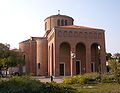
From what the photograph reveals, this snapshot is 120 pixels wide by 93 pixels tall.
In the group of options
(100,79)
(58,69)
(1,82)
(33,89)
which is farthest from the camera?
(58,69)

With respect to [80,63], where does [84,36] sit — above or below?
above

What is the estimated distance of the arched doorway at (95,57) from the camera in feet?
174

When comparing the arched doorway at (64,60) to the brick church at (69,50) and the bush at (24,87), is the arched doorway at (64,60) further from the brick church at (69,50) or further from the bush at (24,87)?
the bush at (24,87)

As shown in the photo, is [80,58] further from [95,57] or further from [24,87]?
[24,87]

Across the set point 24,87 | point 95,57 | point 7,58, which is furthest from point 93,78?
point 95,57

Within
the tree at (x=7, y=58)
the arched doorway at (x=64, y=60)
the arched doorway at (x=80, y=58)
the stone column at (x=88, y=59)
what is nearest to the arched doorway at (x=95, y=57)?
the arched doorway at (x=80, y=58)

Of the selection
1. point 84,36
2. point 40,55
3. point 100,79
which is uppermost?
point 84,36

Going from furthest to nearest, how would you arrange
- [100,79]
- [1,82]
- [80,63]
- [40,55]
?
[40,55]
[80,63]
[100,79]
[1,82]

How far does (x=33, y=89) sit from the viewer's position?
1497 centimetres

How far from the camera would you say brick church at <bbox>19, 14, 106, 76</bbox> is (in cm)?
4862

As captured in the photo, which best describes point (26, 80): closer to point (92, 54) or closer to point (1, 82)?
point (1, 82)

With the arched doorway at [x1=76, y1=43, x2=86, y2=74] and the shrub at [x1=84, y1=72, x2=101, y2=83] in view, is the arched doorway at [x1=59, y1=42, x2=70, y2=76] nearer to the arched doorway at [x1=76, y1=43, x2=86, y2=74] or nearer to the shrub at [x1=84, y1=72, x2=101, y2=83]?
the arched doorway at [x1=76, y1=43, x2=86, y2=74]

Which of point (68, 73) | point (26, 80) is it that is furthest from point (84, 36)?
point (26, 80)

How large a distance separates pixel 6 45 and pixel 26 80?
3779cm
